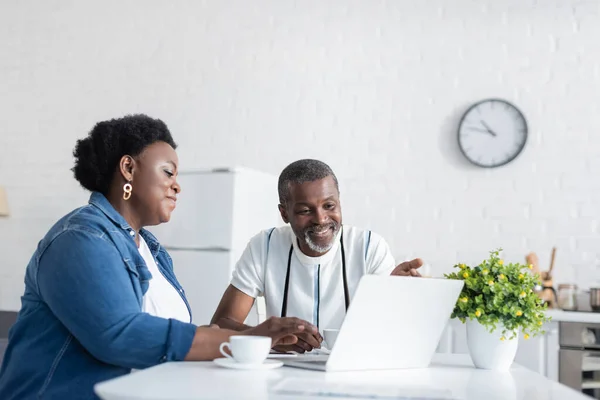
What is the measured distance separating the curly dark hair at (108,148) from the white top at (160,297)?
8.3 inches

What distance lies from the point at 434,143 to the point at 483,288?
254cm

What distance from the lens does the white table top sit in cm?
117

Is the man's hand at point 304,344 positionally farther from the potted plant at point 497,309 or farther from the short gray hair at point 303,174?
the short gray hair at point 303,174

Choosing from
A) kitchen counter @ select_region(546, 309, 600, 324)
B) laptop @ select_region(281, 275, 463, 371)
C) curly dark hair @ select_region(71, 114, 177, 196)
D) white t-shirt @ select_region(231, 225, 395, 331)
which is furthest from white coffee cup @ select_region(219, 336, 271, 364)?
kitchen counter @ select_region(546, 309, 600, 324)

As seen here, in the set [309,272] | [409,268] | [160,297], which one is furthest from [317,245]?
[160,297]

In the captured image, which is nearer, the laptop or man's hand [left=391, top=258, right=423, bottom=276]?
the laptop

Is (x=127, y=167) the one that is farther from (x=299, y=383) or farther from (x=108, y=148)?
(x=299, y=383)

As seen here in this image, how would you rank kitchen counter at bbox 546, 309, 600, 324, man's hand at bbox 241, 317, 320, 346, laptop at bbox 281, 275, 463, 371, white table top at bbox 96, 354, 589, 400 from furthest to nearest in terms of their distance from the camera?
kitchen counter at bbox 546, 309, 600, 324
man's hand at bbox 241, 317, 320, 346
laptop at bbox 281, 275, 463, 371
white table top at bbox 96, 354, 589, 400

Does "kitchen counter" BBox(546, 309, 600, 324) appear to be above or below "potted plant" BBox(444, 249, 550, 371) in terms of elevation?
below

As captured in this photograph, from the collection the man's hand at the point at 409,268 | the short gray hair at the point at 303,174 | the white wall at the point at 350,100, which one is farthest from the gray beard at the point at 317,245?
the white wall at the point at 350,100

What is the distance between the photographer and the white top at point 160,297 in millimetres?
1772

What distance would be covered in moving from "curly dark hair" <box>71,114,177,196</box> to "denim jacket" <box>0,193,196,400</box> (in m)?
0.19

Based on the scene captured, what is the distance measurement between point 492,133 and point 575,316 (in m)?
1.11

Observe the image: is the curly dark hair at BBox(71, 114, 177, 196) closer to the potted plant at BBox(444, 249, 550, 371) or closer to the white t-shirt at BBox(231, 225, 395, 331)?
the white t-shirt at BBox(231, 225, 395, 331)
